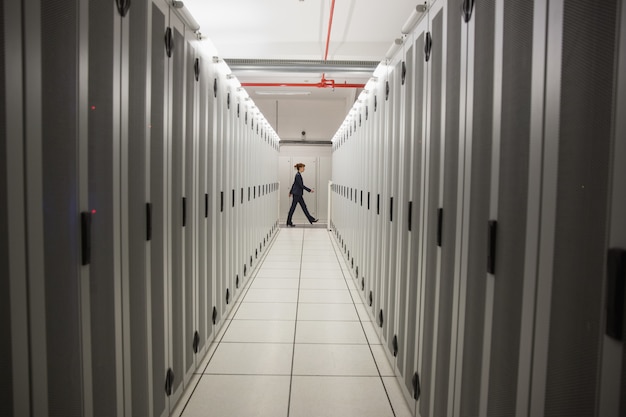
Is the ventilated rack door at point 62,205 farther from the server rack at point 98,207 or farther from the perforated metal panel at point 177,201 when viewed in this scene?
the perforated metal panel at point 177,201

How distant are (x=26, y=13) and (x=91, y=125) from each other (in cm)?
37

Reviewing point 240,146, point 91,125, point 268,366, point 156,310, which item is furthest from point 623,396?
point 240,146

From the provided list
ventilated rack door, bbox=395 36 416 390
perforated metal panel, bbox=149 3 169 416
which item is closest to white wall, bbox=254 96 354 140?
ventilated rack door, bbox=395 36 416 390

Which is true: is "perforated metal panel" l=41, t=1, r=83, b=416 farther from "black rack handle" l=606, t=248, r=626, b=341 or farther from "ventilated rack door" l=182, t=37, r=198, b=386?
"black rack handle" l=606, t=248, r=626, b=341

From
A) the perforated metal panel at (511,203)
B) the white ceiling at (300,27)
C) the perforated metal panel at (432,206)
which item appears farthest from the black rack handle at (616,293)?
the white ceiling at (300,27)

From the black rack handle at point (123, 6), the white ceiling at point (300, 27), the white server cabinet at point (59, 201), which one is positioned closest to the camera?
the white server cabinet at point (59, 201)

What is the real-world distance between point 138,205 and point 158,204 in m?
0.24

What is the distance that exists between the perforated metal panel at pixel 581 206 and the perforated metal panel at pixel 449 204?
25.9 inches

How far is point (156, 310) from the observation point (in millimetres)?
1897

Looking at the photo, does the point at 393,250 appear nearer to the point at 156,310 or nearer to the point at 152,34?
the point at 156,310

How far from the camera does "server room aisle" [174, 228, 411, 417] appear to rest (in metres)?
2.25

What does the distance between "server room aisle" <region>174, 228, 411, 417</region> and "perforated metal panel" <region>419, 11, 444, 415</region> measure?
1.46 feet

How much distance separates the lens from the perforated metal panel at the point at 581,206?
774 mm

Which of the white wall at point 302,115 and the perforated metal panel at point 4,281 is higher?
the white wall at point 302,115
